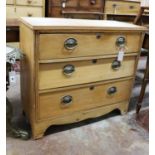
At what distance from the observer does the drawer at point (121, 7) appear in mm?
3074

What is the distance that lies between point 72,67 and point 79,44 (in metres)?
0.15

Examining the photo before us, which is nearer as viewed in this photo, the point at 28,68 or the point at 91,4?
the point at 28,68

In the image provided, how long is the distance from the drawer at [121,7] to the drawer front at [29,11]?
3.28 ft

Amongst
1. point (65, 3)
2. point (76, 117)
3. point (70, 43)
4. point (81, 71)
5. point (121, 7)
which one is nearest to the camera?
point (70, 43)

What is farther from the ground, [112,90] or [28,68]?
[28,68]

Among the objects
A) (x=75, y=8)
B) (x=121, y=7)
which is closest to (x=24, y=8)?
(x=75, y=8)

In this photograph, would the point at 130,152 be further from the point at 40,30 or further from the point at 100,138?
the point at 40,30

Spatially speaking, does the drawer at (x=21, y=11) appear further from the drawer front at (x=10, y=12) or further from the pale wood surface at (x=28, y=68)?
the pale wood surface at (x=28, y=68)

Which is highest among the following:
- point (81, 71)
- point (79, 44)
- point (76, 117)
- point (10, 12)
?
point (10, 12)

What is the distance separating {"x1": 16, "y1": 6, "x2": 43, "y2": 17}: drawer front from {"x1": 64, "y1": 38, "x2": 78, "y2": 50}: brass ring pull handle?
5.19 feet

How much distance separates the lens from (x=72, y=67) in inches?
52.4

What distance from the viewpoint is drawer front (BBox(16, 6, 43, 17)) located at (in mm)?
2563

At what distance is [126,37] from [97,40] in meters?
0.26

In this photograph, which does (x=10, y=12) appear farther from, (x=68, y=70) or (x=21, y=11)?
(x=68, y=70)
